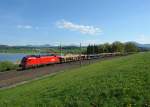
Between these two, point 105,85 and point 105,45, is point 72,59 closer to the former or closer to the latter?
point 105,85

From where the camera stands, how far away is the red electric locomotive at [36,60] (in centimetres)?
4984

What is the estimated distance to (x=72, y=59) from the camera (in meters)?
67.3

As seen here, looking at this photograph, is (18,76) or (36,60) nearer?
(18,76)

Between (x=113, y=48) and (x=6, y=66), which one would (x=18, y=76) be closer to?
(x=6, y=66)

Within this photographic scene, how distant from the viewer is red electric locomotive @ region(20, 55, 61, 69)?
4984 centimetres

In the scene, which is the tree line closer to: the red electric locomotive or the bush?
the red electric locomotive

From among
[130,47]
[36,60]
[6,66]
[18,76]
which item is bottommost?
[18,76]

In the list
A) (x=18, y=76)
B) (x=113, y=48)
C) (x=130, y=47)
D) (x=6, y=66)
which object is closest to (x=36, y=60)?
(x=6, y=66)

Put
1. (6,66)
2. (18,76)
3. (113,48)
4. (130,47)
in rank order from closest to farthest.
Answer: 1. (18,76)
2. (6,66)
3. (113,48)
4. (130,47)

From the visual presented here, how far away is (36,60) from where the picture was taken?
173 ft

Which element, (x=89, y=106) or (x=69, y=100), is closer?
(x=89, y=106)

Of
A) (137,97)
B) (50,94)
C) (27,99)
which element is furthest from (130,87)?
(27,99)

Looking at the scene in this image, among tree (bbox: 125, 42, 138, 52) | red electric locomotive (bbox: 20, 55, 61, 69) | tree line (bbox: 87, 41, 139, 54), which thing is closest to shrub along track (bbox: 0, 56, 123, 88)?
red electric locomotive (bbox: 20, 55, 61, 69)

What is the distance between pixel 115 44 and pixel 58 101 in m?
118
